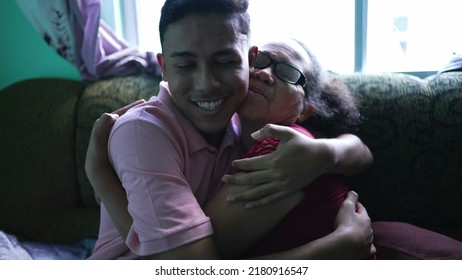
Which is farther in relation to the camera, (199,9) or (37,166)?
(37,166)

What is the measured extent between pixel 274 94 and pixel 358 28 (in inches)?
28.0

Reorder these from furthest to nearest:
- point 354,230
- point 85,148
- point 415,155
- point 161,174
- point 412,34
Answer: point 412,34 < point 85,148 < point 415,155 < point 354,230 < point 161,174

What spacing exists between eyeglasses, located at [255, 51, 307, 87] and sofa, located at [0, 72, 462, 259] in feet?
1.12

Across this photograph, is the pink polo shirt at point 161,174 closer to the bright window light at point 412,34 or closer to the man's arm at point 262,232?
the man's arm at point 262,232

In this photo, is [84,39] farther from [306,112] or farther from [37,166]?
[306,112]

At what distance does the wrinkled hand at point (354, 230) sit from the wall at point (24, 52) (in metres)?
1.09

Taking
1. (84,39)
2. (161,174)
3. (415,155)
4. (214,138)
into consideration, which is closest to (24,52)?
(84,39)

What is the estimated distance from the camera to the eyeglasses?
99 cm

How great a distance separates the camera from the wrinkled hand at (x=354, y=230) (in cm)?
85

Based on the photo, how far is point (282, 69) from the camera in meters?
0.99

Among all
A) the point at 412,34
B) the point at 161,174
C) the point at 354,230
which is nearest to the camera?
the point at 161,174

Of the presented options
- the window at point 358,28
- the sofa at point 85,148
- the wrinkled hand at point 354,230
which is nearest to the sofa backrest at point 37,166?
the sofa at point 85,148

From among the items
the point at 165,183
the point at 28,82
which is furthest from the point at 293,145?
the point at 28,82

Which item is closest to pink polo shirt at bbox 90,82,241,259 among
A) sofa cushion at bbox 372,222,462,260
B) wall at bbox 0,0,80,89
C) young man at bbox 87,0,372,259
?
young man at bbox 87,0,372,259
